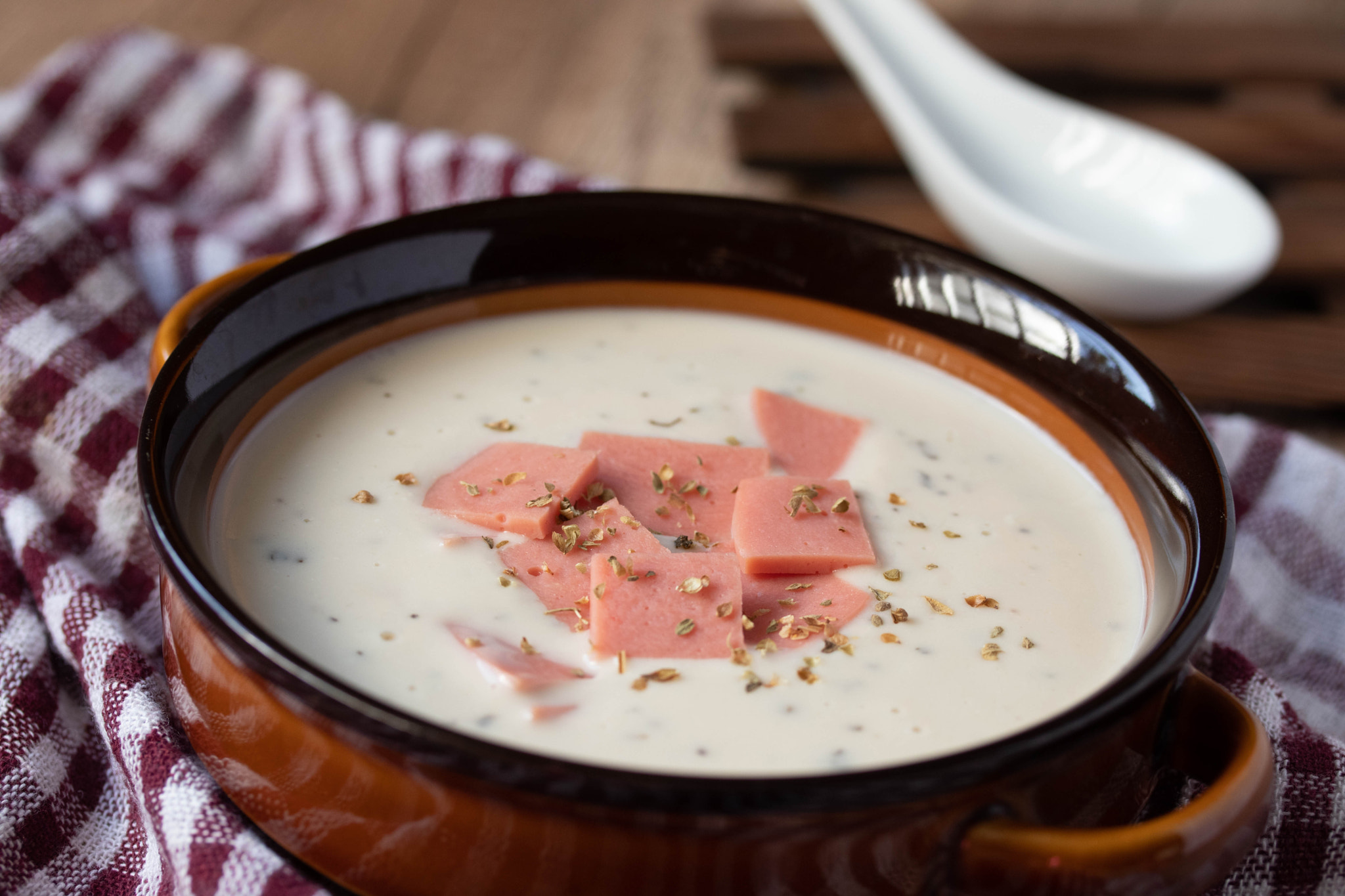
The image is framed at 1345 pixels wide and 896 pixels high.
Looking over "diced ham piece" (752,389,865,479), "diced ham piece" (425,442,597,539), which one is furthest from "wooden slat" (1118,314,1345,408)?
"diced ham piece" (425,442,597,539)

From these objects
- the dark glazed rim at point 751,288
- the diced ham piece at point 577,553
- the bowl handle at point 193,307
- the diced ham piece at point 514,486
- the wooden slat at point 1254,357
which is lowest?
the wooden slat at point 1254,357

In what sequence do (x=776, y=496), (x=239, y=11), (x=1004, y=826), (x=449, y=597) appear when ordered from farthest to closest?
(x=239, y=11), (x=776, y=496), (x=449, y=597), (x=1004, y=826)

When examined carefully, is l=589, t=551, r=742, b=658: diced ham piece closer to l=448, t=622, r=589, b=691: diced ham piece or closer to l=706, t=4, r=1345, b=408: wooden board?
l=448, t=622, r=589, b=691: diced ham piece

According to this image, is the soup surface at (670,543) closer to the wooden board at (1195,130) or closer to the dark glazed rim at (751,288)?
the dark glazed rim at (751,288)

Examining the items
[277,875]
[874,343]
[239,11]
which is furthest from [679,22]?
[277,875]

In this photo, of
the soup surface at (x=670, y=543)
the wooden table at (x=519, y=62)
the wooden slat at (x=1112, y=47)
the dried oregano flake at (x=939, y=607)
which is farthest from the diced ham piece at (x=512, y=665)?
the wooden slat at (x=1112, y=47)

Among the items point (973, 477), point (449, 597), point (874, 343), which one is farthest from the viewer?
point (874, 343)

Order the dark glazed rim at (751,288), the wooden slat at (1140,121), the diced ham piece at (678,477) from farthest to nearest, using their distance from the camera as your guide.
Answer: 1. the wooden slat at (1140,121)
2. the diced ham piece at (678,477)
3. the dark glazed rim at (751,288)

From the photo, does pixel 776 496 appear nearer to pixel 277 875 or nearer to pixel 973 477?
pixel 973 477
